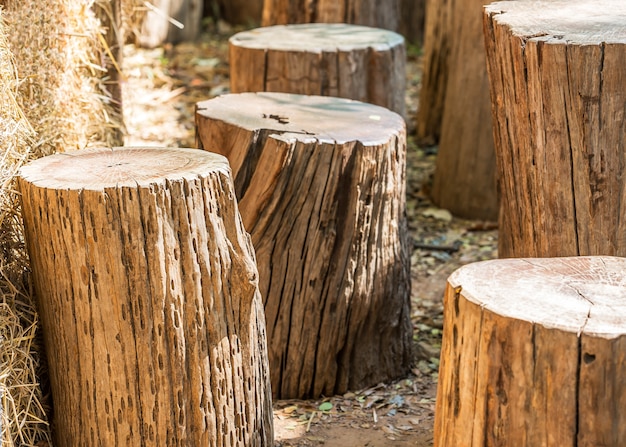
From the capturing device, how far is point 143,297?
7.50 ft

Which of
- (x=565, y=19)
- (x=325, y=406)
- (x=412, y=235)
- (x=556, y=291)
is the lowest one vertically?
(x=325, y=406)

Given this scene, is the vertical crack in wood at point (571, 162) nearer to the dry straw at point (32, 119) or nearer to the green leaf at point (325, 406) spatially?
the green leaf at point (325, 406)

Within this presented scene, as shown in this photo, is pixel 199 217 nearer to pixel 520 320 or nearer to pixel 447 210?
pixel 520 320

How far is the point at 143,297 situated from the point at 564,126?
4.61 ft

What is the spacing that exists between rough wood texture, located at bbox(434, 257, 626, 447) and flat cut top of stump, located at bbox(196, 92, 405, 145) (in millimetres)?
984

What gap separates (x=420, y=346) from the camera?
363cm

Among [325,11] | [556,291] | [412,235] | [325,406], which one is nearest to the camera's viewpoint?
[556,291]

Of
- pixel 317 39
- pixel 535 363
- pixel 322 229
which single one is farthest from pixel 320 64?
pixel 535 363

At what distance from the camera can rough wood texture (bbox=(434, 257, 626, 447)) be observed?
197 centimetres

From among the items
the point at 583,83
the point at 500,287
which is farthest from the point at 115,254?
the point at 583,83

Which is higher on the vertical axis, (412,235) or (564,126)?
(564,126)

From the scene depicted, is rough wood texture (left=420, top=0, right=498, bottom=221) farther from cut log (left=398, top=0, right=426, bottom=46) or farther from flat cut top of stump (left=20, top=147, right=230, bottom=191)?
cut log (left=398, top=0, right=426, bottom=46)

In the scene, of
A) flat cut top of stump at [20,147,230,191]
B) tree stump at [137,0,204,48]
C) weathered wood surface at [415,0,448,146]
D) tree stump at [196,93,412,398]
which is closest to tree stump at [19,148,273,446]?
flat cut top of stump at [20,147,230,191]

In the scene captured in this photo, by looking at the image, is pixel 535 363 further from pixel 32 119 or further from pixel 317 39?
pixel 317 39
